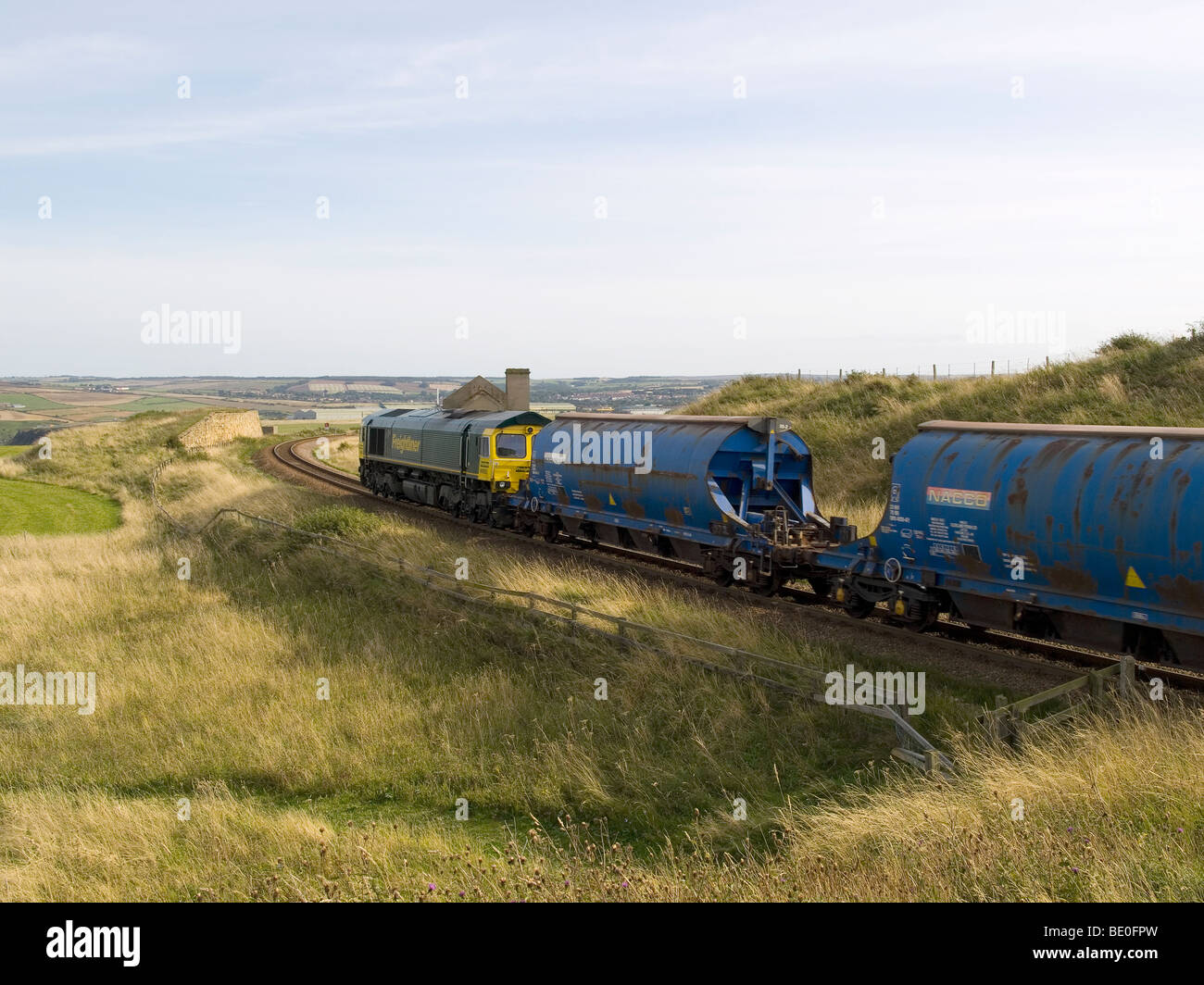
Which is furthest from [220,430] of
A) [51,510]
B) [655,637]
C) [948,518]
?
[948,518]

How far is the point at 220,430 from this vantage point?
71125 mm

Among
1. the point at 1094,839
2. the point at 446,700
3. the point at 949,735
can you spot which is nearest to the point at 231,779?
the point at 446,700

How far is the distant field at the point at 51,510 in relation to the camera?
133ft

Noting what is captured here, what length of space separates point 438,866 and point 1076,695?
25.3 ft

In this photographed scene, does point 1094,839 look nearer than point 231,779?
Yes

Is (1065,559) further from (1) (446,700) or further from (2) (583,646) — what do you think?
(1) (446,700)

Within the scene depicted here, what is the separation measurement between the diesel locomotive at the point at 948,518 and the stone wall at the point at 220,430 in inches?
1882

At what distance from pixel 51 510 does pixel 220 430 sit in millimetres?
27148

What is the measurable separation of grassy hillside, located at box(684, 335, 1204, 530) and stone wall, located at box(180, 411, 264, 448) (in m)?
42.9

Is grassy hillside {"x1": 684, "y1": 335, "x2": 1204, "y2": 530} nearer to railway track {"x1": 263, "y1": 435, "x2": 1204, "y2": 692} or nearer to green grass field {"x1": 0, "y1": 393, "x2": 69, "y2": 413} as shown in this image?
railway track {"x1": 263, "y1": 435, "x2": 1204, "y2": 692}

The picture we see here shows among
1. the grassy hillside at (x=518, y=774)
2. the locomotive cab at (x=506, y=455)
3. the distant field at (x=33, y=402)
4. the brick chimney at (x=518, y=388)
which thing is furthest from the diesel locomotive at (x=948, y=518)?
the distant field at (x=33, y=402)

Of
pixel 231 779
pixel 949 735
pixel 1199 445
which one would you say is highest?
pixel 1199 445

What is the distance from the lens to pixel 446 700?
15.1 m

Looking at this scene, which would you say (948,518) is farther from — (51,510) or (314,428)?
(314,428)
